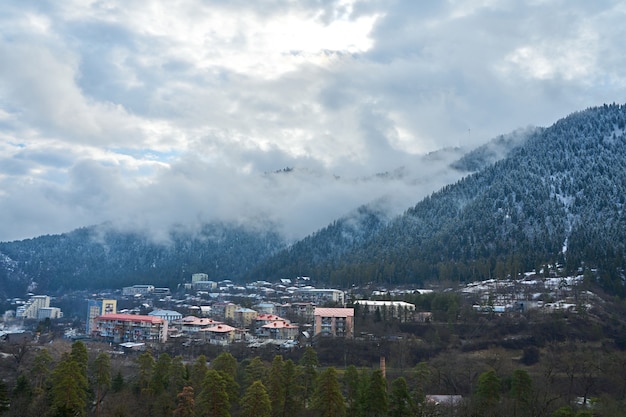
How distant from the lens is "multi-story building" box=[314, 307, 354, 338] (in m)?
68.2

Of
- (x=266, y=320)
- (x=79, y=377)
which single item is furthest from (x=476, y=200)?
(x=79, y=377)

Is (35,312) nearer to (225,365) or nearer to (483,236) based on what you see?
(225,365)

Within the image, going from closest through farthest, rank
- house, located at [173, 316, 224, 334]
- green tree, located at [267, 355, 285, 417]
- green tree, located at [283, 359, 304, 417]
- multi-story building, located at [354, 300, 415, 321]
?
green tree, located at [267, 355, 285, 417] → green tree, located at [283, 359, 304, 417] → multi-story building, located at [354, 300, 415, 321] → house, located at [173, 316, 224, 334]

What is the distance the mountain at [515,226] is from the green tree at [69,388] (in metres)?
69.4

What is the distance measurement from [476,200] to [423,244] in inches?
823

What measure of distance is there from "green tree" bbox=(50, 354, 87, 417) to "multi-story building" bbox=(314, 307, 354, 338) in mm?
37047

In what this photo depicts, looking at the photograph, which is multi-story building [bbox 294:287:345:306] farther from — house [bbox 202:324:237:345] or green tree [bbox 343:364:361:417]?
green tree [bbox 343:364:361:417]

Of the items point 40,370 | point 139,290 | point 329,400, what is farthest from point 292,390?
point 139,290

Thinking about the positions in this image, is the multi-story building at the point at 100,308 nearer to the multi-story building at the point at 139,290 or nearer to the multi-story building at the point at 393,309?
the multi-story building at the point at 139,290

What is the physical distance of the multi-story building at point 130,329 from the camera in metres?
72.3

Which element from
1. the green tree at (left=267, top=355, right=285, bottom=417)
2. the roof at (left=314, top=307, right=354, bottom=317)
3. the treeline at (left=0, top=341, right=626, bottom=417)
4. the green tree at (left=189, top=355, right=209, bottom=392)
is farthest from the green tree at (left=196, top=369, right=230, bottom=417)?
the roof at (left=314, top=307, right=354, bottom=317)

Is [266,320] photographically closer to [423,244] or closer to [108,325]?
[108,325]

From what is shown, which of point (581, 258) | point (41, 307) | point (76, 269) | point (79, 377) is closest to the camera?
point (79, 377)

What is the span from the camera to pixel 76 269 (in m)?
189
